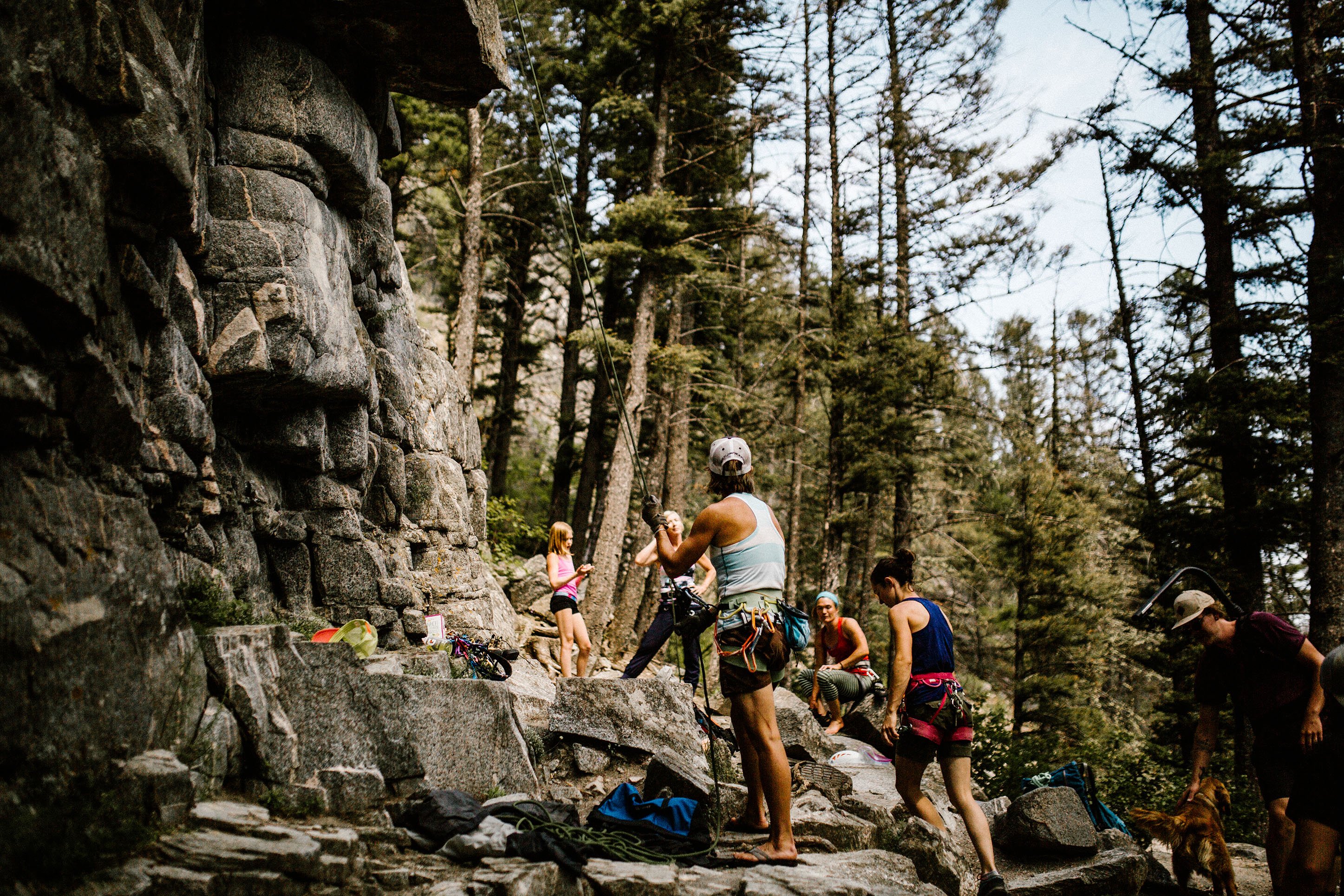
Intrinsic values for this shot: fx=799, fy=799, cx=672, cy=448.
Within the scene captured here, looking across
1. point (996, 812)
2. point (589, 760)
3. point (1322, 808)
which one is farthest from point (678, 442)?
point (1322, 808)

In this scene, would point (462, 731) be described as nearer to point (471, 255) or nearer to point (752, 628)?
point (752, 628)

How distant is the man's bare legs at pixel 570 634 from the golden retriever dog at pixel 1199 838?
5.76 metres

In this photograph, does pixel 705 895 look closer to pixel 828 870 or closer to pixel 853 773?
pixel 828 870

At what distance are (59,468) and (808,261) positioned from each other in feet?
55.6

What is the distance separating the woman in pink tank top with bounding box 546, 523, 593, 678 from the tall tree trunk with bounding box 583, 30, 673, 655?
9.43 feet

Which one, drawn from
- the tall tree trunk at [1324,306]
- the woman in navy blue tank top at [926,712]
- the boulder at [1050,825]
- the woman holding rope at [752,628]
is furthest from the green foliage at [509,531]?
the tall tree trunk at [1324,306]

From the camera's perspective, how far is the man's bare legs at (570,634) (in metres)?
9.47

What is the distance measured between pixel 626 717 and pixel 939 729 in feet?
9.64

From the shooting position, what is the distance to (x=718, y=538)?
495 cm

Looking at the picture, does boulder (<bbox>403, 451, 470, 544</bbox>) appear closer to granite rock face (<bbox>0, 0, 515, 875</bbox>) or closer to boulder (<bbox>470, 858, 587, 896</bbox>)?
granite rock face (<bbox>0, 0, 515, 875</bbox>)

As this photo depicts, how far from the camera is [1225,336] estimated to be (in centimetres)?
1203

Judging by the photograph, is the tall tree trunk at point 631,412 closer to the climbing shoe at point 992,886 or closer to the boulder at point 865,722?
the boulder at point 865,722

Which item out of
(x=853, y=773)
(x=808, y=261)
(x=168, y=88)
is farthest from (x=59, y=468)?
(x=808, y=261)

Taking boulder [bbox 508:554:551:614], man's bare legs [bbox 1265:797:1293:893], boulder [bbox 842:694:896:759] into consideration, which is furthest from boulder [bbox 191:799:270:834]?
boulder [bbox 508:554:551:614]
